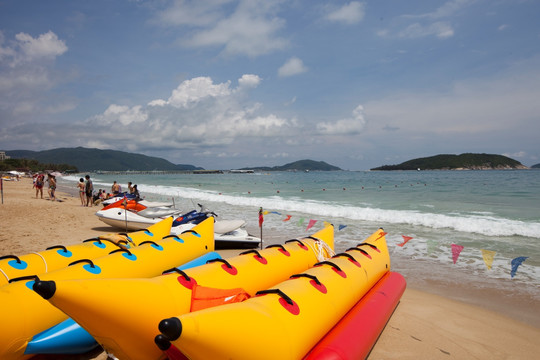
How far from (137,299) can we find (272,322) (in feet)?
3.19

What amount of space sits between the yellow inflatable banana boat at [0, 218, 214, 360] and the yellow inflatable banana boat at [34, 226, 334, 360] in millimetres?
35

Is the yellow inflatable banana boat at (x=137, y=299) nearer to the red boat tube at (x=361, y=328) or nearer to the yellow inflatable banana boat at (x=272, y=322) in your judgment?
the yellow inflatable banana boat at (x=272, y=322)

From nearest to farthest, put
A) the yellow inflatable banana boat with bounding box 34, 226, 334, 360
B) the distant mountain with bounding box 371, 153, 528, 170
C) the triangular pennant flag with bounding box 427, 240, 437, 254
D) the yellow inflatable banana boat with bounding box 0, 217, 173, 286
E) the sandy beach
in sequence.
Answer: the yellow inflatable banana boat with bounding box 34, 226, 334, 360
the sandy beach
the yellow inflatable banana boat with bounding box 0, 217, 173, 286
the triangular pennant flag with bounding box 427, 240, 437, 254
the distant mountain with bounding box 371, 153, 528, 170

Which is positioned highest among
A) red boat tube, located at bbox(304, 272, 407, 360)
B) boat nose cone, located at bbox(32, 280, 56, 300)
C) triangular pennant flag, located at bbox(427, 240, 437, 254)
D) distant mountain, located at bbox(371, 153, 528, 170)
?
distant mountain, located at bbox(371, 153, 528, 170)

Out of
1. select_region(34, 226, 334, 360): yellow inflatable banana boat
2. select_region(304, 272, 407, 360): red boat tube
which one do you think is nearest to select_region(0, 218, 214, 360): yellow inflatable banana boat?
select_region(34, 226, 334, 360): yellow inflatable banana boat

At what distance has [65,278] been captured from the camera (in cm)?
312

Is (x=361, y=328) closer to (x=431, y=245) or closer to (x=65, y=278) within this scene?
(x=65, y=278)

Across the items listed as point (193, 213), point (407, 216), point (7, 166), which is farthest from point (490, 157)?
point (7, 166)

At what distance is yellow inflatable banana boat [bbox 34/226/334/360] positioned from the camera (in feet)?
6.89

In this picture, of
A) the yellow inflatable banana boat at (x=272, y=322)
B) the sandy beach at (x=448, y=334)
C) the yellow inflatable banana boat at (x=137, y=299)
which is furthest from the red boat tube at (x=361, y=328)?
the yellow inflatable banana boat at (x=137, y=299)

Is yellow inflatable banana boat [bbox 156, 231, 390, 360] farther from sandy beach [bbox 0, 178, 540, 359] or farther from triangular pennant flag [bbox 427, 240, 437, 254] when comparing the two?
triangular pennant flag [bbox 427, 240, 437, 254]

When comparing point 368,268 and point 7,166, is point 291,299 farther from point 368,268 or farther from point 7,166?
point 7,166

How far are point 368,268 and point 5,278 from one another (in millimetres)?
4032

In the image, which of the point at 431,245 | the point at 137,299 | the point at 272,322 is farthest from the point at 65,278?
the point at 431,245
